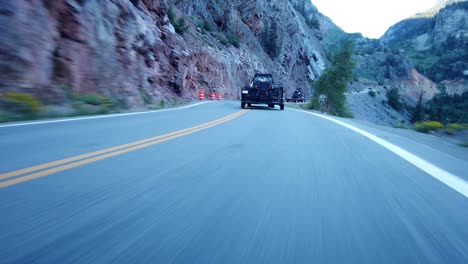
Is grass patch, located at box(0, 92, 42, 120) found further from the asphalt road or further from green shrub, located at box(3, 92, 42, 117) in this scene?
the asphalt road

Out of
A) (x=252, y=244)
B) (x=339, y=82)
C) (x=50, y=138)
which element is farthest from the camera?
(x=339, y=82)

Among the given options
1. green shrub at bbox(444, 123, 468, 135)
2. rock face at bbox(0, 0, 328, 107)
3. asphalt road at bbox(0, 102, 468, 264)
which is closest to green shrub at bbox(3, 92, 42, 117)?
rock face at bbox(0, 0, 328, 107)

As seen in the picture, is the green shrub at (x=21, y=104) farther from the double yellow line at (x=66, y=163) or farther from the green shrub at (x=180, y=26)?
the green shrub at (x=180, y=26)

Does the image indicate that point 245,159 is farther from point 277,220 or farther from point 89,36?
point 89,36

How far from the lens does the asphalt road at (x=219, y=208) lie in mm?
2951

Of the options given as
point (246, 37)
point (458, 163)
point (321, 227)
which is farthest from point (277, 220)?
point (246, 37)

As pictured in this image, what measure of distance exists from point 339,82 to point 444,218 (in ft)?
140

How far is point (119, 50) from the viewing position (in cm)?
2391

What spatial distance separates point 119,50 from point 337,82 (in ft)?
92.3

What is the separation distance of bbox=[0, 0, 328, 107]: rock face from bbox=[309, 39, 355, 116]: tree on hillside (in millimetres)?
13437

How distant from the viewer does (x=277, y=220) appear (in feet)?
12.1

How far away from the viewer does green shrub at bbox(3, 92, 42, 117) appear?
11.9 metres

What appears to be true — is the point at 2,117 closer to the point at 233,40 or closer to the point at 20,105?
the point at 20,105

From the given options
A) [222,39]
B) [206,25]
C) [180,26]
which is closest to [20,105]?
[180,26]
